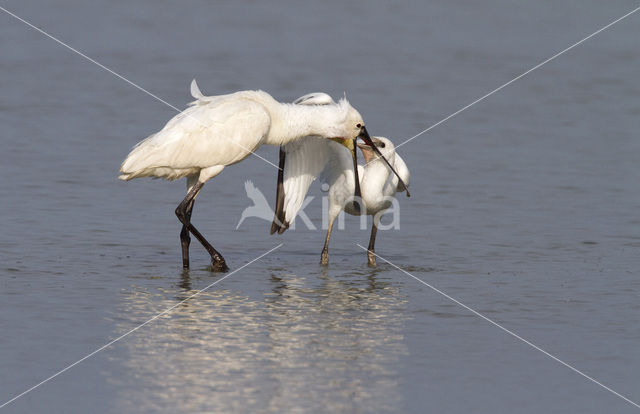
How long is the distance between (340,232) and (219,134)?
2.56 m

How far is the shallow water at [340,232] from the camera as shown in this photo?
21.3ft

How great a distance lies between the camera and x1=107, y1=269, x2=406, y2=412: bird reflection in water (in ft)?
19.8

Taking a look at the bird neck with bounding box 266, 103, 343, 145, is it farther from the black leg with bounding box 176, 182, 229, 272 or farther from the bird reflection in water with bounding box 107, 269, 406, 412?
the bird reflection in water with bounding box 107, 269, 406, 412

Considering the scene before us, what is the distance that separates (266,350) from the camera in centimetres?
698

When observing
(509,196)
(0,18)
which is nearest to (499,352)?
(509,196)

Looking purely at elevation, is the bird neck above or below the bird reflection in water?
above

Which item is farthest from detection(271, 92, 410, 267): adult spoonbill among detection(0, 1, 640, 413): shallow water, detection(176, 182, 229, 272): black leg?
detection(176, 182, 229, 272): black leg

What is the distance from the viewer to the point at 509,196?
12898 mm

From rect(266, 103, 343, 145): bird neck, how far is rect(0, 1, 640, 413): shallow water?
Answer: 1127 mm

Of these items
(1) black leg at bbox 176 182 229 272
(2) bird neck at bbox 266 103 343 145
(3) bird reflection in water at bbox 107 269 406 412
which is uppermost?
(2) bird neck at bbox 266 103 343 145

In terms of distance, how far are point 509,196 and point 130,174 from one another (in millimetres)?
4896

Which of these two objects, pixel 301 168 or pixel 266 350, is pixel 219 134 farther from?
pixel 266 350

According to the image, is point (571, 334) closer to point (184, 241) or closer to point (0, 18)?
point (184, 241)

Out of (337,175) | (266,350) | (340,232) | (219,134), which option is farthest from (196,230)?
(266,350)
